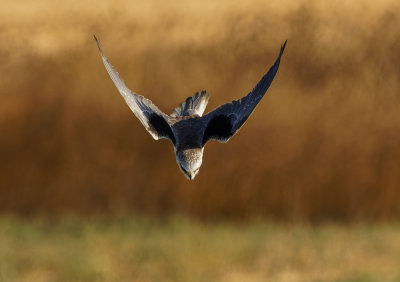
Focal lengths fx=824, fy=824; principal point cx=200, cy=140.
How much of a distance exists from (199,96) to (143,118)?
118 centimetres

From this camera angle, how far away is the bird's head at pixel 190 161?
6.78 metres

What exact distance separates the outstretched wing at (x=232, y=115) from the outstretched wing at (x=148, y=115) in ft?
1.19

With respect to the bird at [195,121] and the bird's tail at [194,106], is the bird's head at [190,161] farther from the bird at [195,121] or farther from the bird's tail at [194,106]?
the bird's tail at [194,106]

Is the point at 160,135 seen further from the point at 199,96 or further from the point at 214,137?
the point at 199,96

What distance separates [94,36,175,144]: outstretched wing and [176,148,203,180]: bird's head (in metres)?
0.33

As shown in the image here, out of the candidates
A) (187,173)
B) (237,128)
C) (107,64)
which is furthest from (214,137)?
(107,64)

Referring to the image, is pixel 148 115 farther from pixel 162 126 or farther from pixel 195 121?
pixel 195 121

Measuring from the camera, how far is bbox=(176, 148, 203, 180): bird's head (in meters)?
6.78

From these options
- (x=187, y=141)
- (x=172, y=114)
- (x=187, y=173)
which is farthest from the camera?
(x=172, y=114)

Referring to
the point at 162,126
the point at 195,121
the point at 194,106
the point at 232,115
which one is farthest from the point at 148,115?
the point at 194,106

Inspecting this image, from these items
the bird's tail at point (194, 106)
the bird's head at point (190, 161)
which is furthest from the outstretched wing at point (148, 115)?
the bird's tail at point (194, 106)

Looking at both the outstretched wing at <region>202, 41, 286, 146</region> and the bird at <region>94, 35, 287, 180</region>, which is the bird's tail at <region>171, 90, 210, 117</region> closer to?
the bird at <region>94, 35, 287, 180</region>

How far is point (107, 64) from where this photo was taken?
22.4 feet

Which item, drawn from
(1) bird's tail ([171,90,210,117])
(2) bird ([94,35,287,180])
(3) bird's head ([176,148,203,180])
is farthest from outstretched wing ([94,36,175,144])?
(1) bird's tail ([171,90,210,117])
